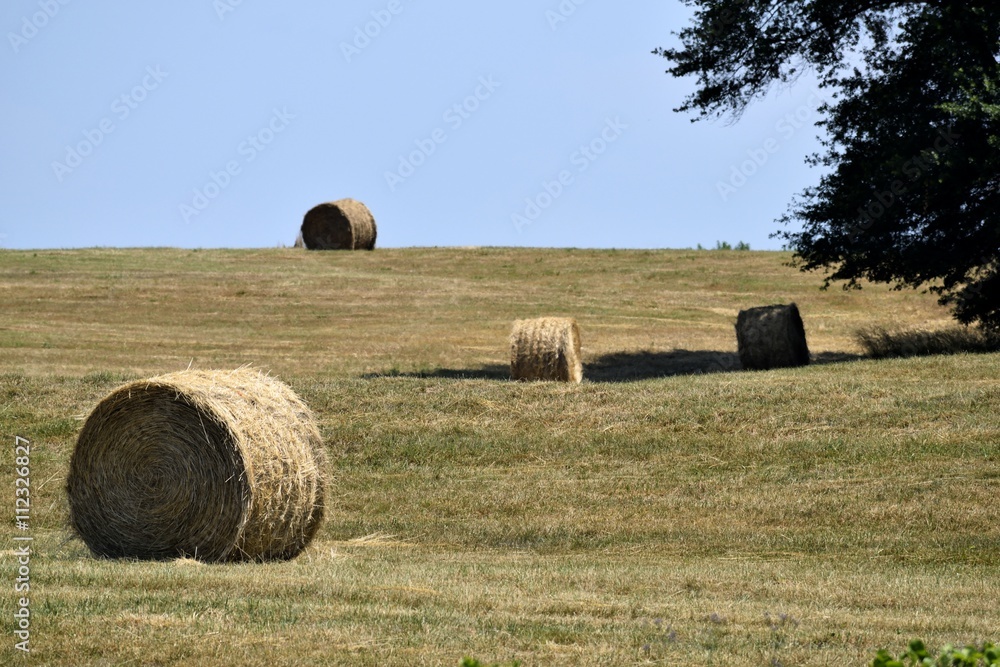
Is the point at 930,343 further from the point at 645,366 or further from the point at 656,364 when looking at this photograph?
the point at 645,366

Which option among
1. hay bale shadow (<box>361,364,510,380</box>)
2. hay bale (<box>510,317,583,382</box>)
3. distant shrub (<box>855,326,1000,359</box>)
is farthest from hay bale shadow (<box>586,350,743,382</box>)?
distant shrub (<box>855,326,1000,359</box>)

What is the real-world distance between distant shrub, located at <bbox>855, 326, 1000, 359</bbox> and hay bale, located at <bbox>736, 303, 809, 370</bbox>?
2.45 m

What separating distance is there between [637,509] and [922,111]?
13.3 metres

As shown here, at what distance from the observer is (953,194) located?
2295cm

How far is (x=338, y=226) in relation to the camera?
44000mm

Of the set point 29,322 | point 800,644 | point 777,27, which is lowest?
point 800,644

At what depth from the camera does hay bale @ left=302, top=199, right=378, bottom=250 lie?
A: 4391cm

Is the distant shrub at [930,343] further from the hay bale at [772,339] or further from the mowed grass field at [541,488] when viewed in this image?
the hay bale at [772,339]

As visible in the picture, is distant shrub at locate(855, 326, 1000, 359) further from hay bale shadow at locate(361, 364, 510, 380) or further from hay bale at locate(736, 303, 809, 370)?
hay bale shadow at locate(361, 364, 510, 380)

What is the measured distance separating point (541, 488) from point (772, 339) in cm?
965

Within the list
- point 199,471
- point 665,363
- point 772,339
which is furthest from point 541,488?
point 665,363

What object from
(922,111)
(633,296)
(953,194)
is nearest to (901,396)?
(953,194)

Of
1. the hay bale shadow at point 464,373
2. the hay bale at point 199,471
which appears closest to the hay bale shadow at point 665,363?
the hay bale shadow at point 464,373

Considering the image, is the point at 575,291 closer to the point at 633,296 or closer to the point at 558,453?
the point at 633,296
